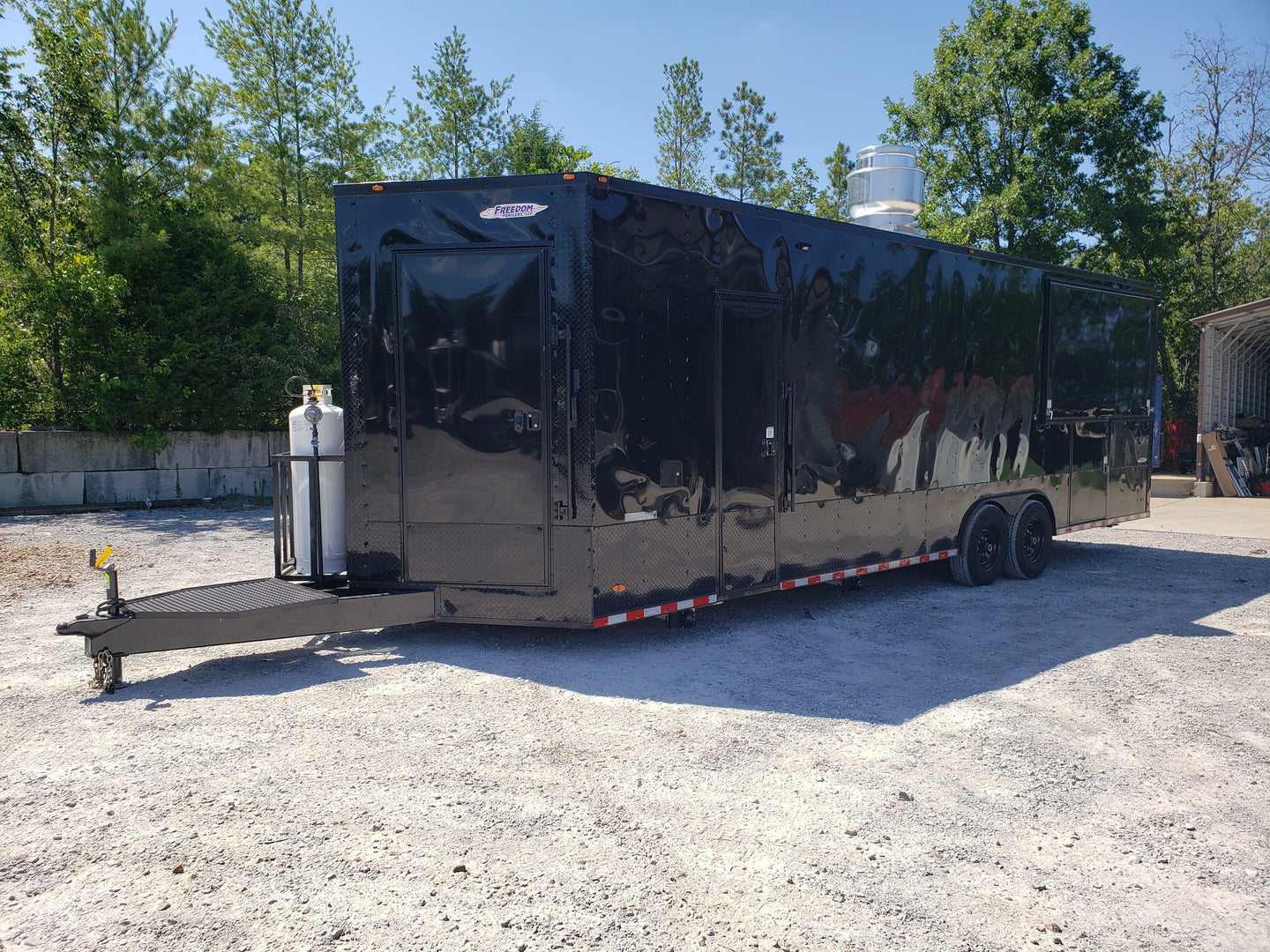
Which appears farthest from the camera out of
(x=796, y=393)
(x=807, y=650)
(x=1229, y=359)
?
(x=1229, y=359)

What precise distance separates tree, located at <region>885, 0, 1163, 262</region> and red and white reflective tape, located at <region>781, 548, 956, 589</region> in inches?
552

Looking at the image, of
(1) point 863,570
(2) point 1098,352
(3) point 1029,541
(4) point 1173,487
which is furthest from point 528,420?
(4) point 1173,487

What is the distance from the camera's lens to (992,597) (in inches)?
320

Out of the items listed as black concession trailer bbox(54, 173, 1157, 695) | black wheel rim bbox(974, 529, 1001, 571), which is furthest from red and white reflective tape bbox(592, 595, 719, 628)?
black wheel rim bbox(974, 529, 1001, 571)

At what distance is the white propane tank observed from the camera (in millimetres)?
6293

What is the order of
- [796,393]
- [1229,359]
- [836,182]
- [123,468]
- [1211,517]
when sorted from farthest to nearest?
[836,182]
[1229,359]
[123,468]
[1211,517]
[796,393]

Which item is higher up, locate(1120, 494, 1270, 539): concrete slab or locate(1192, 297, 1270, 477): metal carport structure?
locate(1192, 297, 1270, 477): metal carport structure

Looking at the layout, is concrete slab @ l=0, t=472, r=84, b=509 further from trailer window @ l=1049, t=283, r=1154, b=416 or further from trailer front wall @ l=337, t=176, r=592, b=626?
trailer window @ l=1049, t=283, r=1154, b=416

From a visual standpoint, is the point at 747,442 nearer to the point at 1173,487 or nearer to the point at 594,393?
the point at 594,393

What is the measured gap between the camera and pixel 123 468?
49.8ft

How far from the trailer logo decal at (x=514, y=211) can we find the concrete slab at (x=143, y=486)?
486 inches

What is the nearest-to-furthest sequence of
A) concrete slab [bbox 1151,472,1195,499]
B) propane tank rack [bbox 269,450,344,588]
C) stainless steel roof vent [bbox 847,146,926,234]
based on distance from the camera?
propane tank rack [bbox 269,450,344,588] < stainless steel roof vent [bbox 847,146,926,234] < concrete slab [bbox 1151,472,1195,499]

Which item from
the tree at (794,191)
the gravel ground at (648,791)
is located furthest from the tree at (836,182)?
the gravel ground at (648,791)

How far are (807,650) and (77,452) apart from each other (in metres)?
13.7
